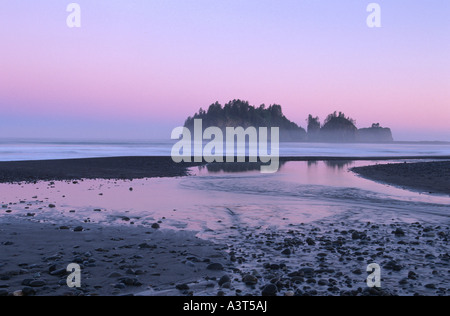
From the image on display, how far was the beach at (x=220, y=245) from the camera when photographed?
24.2 feet

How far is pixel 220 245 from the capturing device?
34.4 ft

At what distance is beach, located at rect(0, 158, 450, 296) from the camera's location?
7.38 metres

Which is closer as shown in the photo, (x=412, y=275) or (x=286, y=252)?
(x=412, y=275)

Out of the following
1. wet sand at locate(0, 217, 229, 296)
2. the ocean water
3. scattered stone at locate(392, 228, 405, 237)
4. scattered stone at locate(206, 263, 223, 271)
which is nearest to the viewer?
wet sand at locate(0, 217, 229, 296)

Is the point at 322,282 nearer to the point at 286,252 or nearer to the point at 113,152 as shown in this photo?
the point at 286,252

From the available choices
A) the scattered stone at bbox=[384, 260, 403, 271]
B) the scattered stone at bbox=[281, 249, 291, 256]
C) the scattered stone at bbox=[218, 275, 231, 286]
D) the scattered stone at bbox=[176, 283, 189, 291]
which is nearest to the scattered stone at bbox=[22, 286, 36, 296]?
the scattered stone at bbox=[176, 283, 189, 291]

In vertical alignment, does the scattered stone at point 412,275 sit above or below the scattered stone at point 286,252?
below

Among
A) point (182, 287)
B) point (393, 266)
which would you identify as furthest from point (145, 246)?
point (393, 266)

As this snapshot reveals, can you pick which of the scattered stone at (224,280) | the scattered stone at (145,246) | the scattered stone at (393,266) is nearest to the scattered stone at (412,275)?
the scattered stone at (393,266)

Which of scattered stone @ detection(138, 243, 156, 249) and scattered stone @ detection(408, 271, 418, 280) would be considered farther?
scattered stone @ detection(138, 243, 156, 249)

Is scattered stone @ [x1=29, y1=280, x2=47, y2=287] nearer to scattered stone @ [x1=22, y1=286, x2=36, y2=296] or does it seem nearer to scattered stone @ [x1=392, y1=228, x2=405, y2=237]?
scattered stone @ [x1=22, y1=286, x2=36, y2=296]

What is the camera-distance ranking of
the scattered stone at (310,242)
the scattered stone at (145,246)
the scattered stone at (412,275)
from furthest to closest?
the scattered stone at (310,242) < the scattered stone at (145,246) < the scattered stone at (412,275)

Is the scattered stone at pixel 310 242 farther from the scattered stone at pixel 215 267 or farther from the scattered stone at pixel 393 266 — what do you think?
the scattered stone at pixel 215 267

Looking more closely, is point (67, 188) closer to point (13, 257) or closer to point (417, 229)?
point (13, 257)
